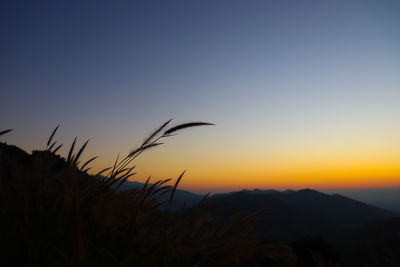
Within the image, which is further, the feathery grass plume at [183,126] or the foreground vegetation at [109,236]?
the feathery grass plume at [183,126]

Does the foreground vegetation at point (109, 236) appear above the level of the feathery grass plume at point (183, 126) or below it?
below

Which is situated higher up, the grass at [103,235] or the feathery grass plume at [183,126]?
the feathery grass plume at [183,126]

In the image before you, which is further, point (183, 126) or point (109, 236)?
point (183, 126)

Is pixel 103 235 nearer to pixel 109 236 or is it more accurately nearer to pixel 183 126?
pixel 109 236

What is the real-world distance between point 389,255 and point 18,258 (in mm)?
2319

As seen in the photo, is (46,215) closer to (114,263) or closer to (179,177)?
(114,263)

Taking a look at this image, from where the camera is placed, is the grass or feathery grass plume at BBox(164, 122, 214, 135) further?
feathery grass plume at BBox(164, 122, 214, 135)

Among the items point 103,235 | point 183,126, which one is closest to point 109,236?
point 103,235

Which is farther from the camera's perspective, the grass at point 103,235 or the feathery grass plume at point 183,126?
the feathery grass plume at point 183,126

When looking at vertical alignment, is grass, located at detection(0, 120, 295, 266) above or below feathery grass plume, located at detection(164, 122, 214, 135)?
below

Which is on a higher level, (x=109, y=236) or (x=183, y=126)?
(x=183, y=126)

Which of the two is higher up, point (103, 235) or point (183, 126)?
point (183, 126)

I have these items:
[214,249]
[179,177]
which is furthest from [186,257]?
[179,177]

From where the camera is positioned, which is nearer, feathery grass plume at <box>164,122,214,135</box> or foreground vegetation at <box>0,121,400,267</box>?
foreground vegetation at <box>0,121,400,267</box>
